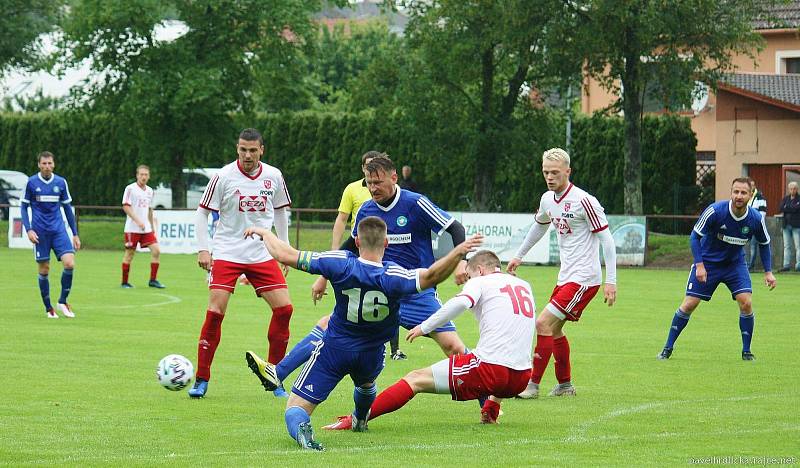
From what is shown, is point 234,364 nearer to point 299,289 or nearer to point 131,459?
point 131,459

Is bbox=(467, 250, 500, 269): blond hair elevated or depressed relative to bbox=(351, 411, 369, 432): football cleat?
elevated

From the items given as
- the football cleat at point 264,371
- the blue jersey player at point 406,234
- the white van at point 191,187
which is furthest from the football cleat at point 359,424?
the white van at point 191,187

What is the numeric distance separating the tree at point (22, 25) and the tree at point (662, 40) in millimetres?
20918

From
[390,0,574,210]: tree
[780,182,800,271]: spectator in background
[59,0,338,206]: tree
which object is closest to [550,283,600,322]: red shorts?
[780,182,800,271]: spectator in background

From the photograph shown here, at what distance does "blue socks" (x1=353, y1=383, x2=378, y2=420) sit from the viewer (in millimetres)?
8117

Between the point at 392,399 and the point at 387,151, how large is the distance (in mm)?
35089

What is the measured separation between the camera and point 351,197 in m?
12.4

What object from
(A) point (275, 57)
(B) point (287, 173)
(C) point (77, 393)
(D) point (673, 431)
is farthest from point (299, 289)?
(B) point (287, 173)

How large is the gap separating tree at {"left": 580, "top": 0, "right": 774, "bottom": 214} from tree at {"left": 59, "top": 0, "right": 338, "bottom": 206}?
426 inches

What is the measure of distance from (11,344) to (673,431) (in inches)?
311

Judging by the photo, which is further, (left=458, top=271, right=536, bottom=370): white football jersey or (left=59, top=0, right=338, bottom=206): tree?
(left=59, top=0, right=338, bottom=206): tree

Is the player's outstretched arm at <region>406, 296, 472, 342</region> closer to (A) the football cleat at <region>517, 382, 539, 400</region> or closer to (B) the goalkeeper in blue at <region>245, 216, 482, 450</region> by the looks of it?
(B) the goalkeeper in blue at <region>245, 216, 482, 450</region>

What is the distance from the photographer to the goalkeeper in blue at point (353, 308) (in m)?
7.47

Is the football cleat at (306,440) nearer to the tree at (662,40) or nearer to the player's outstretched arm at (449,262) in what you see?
the player's outstretched arm at (449,262)
